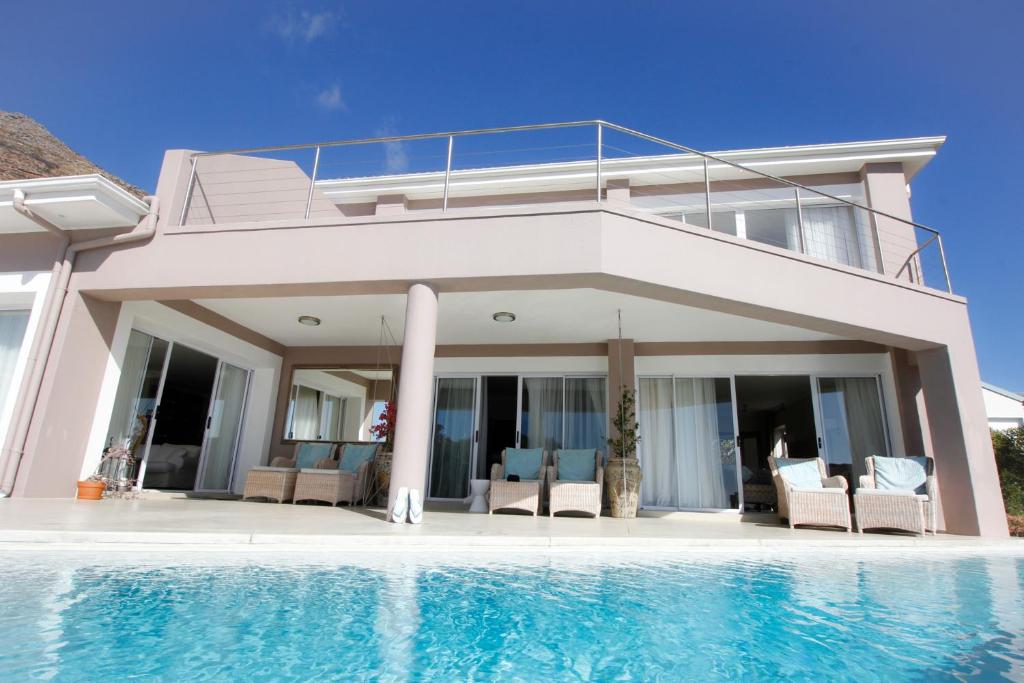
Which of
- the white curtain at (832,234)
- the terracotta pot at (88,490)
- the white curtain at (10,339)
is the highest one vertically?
the white curtain at (832,234)

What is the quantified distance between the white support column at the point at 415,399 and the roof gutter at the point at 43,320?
3.44m

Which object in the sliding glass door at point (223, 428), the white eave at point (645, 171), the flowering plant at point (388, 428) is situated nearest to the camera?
the flowering plant at point (388, 428)

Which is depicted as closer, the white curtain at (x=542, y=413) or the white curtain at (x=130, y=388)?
the white curtain at (x=130, y=388)

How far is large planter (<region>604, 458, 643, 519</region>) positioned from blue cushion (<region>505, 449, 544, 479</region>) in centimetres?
107

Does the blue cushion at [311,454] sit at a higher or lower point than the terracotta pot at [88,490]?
higher

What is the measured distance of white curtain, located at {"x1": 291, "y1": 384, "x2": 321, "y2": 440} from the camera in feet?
33.1

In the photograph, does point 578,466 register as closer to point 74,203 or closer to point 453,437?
point 453,437

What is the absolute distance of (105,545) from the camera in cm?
358

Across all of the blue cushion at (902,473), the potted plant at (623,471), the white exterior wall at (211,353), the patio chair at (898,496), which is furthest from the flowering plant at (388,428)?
the blue cushion at (902,473)

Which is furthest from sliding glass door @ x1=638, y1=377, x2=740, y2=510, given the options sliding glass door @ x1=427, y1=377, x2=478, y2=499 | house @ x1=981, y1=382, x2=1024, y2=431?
house @ x1=981, y1=382, x2=1024, y2=431

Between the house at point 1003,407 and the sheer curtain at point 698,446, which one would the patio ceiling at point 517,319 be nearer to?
the sheer curtain at point 698,446

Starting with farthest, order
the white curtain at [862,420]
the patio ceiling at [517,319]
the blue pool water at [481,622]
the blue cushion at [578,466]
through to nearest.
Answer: the white curtain at [862,420] → the blue cushion at [578,466] → the patio ceiling at [517,319] → the blue pool water at [481,622]

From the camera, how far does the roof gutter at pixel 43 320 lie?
5531 millimetres

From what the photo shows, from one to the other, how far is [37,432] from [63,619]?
471cm
